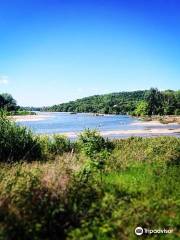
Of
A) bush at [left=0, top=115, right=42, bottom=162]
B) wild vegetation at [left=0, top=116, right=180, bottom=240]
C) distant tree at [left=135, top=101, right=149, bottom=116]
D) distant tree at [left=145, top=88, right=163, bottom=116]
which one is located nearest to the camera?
wild vegetation at [left=0, top=116, right=180, bottom=240]

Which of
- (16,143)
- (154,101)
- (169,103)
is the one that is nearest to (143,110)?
(154,101)

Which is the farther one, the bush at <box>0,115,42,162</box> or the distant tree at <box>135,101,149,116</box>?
the distant tree at <box>135,101,149,116</box>

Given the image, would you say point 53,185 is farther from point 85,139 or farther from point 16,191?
point 85,139

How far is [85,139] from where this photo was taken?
26.6 metres

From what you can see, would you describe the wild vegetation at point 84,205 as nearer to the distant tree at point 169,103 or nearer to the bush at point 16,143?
the bush at point 16,143

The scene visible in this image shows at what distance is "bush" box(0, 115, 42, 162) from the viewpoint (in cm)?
2264

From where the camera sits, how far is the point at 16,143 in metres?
23.4

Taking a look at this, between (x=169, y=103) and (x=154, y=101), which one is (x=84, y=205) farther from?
(x=154, y=101)

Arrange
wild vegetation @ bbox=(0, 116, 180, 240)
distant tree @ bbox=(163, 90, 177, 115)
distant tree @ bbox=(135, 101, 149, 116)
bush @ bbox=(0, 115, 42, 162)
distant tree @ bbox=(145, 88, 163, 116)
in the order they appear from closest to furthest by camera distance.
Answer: wild vegetation @ bbox=(0, 116, 180, 240)
bush @ bbox=(0, 115, 42, 162)
distant tree @ bbox=(163, 90, 177, 115)
distant tree @ bbox=(145, 88, 163, 116)
distant tree @ bbox=(135, 101, 149, 116)

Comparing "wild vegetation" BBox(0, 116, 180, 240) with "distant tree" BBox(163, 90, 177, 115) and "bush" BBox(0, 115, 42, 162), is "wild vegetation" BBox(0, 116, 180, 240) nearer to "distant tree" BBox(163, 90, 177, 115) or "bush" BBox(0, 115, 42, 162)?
"bush" BBox(0, 115, 42, 162)

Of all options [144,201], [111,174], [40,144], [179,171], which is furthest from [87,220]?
[40,144]

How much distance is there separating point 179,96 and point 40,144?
6553 inches

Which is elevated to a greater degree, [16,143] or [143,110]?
[143,110]

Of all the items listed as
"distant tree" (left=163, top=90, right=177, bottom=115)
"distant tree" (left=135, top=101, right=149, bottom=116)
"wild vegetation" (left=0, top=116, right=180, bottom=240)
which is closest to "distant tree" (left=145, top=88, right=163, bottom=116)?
"distant tree" (left=135, top=101, right=149, bottom=116)
